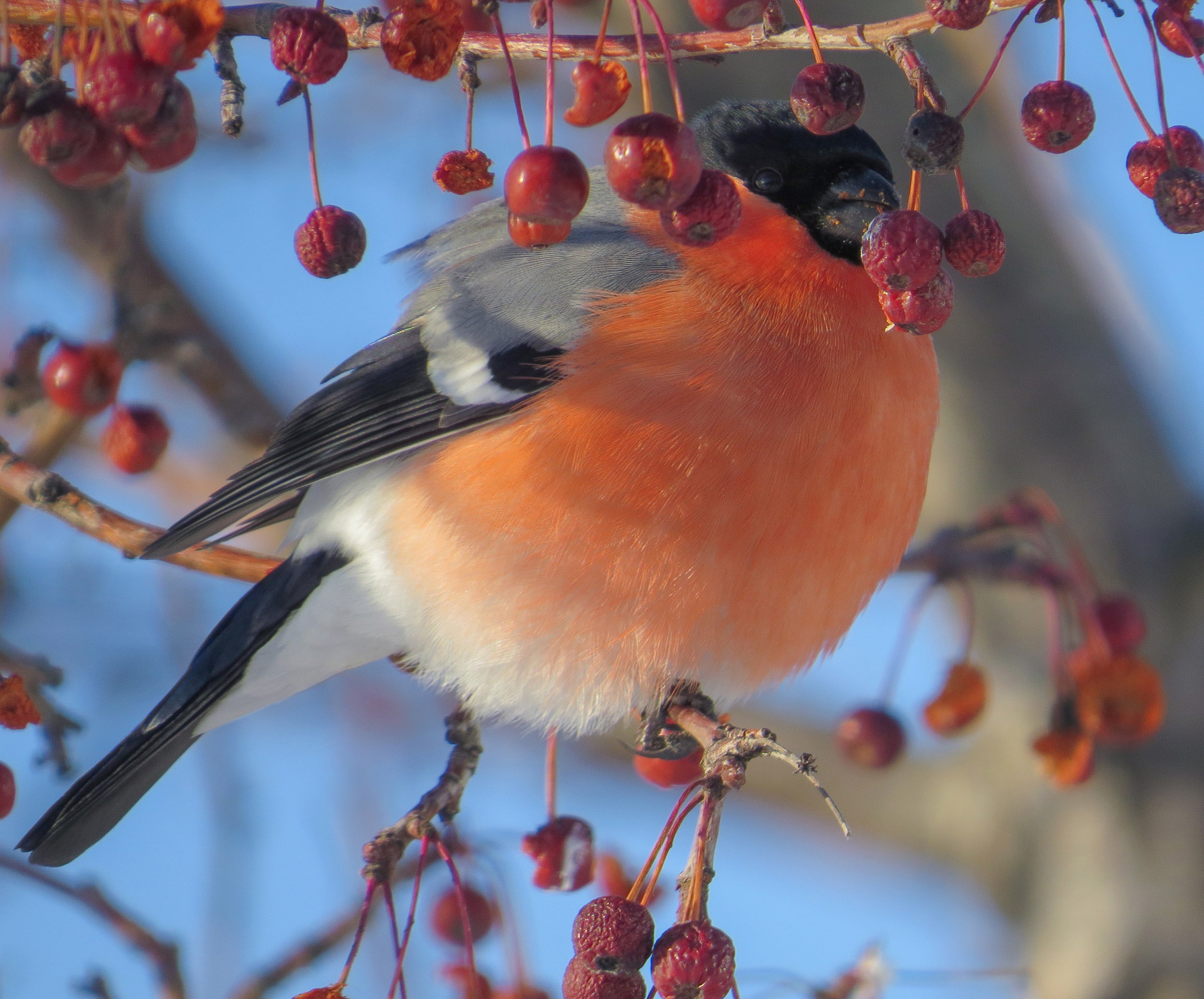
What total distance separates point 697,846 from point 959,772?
3.74 meters

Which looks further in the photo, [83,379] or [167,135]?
[83,379]

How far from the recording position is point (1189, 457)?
4301mm

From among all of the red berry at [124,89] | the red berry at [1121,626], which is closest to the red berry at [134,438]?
the red berry at [124,89]

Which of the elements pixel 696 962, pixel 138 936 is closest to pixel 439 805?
pixel 138 936

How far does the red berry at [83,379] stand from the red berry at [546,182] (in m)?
1.35

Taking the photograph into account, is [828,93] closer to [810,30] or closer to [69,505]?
[810,30]

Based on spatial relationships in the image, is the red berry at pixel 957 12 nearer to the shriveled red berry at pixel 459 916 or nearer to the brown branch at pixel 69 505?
the brown branch at pixel 69 505

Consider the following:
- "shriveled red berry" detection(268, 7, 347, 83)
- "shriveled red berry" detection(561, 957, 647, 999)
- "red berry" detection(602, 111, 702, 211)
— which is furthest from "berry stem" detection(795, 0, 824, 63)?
"shriveled red berry" detection(561, 957, 647, 999)

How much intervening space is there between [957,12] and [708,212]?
0.34m

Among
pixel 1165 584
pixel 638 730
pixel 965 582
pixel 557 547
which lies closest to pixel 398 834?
pixel 557 547

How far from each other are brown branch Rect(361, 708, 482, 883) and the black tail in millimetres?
412

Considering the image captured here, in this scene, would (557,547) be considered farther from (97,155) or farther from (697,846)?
(97,155)

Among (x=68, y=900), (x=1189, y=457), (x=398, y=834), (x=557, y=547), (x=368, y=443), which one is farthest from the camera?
(x=1189, y=457)

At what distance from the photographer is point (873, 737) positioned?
9.52 feet
